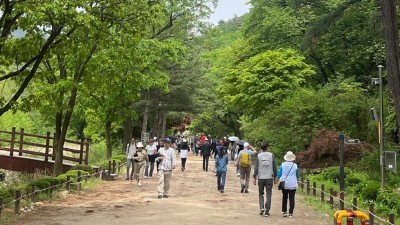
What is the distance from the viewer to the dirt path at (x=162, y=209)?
12797mm

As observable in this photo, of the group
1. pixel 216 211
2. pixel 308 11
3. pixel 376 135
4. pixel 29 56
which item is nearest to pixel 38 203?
pixel 29 56

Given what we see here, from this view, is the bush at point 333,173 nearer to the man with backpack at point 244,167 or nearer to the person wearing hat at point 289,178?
the man with backpack at point 244,167

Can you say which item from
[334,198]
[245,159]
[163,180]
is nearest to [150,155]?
[245,159]

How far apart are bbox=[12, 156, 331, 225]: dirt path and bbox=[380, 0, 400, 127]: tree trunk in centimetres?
378

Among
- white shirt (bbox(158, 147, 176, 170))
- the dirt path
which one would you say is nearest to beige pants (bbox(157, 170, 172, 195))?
white shirt (bbox(158, 147, 176, 170))

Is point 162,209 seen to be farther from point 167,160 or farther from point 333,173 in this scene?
point 333,173

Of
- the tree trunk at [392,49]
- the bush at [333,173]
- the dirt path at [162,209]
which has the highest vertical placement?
the tree trunk at [392,49]

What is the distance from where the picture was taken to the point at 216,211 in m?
14.4

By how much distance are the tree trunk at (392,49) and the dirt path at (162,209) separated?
12.4 feet

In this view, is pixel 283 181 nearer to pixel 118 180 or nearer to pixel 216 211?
pixel 216 211

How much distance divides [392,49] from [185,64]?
24.9 metres

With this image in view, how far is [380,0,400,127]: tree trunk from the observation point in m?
14.0

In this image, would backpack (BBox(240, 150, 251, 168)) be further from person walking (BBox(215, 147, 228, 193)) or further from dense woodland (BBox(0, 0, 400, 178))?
dense woodland (BBox(0, 0, 400, 178))

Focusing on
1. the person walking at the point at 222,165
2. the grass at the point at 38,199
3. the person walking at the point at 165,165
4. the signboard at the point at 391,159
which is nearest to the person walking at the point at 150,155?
the grass at the point at 38,199
